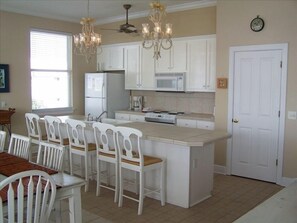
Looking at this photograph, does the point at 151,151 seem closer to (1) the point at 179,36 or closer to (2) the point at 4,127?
(1) the point at 179,36

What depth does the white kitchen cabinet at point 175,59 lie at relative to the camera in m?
5.88

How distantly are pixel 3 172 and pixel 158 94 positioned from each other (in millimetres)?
4407

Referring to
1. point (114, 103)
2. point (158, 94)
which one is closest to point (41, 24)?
point (114, 103)

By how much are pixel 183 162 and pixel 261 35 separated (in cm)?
240

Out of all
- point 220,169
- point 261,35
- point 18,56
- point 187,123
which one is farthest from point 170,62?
point 18,56

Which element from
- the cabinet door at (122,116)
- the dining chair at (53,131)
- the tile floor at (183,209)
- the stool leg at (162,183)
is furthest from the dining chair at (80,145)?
the cabinet door at (122,116)

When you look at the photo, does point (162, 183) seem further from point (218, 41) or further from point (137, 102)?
point (137, 102)

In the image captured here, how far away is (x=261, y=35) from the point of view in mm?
4742

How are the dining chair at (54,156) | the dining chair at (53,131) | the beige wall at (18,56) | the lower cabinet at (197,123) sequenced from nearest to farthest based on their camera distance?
the dining chair at (54,156)
the dining chair at (53,131)
the lower cabinet at (197,123)
the beige wall at (18,56)

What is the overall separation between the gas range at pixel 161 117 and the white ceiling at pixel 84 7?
2.00 meters

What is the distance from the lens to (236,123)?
5.13m

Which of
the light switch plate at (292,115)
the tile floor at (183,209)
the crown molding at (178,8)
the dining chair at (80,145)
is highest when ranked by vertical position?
the crown molding at (178,8)

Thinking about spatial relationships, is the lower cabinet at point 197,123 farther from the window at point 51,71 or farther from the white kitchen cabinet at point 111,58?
the window at point 51,71

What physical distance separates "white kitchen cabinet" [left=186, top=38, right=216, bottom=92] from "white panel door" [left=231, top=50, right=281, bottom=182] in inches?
21.8
